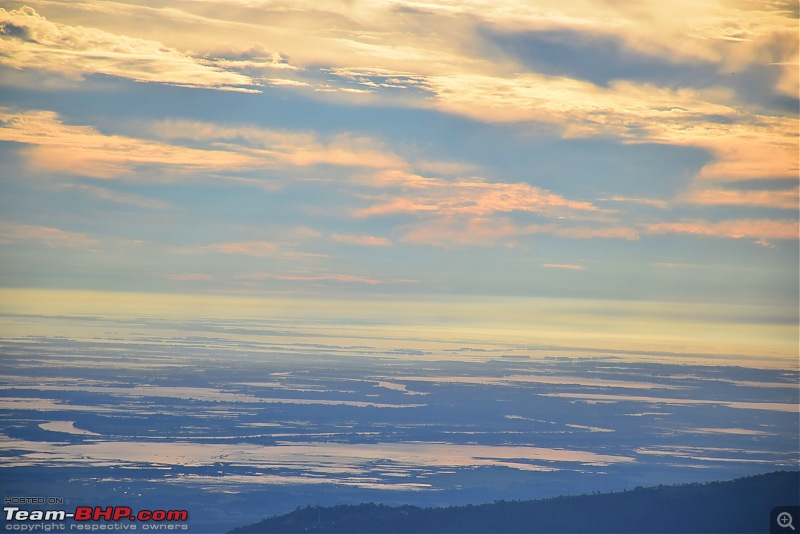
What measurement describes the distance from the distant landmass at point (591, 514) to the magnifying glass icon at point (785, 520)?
1363cm

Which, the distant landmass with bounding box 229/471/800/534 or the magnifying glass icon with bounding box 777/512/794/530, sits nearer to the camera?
the magnifying glass icon with bounding box 777/512/794/530

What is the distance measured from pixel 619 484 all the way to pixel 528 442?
2073 centimetres

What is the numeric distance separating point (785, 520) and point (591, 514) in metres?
22.4

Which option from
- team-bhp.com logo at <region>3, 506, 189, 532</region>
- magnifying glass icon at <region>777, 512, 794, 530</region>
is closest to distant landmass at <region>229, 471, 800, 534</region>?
magnifying glass icon at <region>777, 512, 794, 530</region>

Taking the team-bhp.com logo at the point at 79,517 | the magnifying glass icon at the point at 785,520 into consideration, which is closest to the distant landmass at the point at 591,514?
the magnifying glass icon at the point at 785,520

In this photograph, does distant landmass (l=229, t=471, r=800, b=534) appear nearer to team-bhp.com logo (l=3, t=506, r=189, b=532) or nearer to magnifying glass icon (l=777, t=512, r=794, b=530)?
magnifying glass icon (l=777, t=512, r=794, b=530)

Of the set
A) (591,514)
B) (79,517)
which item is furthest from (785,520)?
(79,517)

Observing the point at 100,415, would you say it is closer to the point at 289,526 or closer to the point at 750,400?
the point at 289,526

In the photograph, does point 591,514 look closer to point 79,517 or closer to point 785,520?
point 785,520

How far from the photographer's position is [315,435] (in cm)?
10594

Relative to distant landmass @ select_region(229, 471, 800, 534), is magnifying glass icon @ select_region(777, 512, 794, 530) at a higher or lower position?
higher

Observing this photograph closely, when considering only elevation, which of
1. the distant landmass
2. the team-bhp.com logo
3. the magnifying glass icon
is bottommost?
the distant landmass

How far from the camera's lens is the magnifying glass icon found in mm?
36875

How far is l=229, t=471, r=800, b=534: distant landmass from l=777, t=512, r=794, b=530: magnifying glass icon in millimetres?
13629
